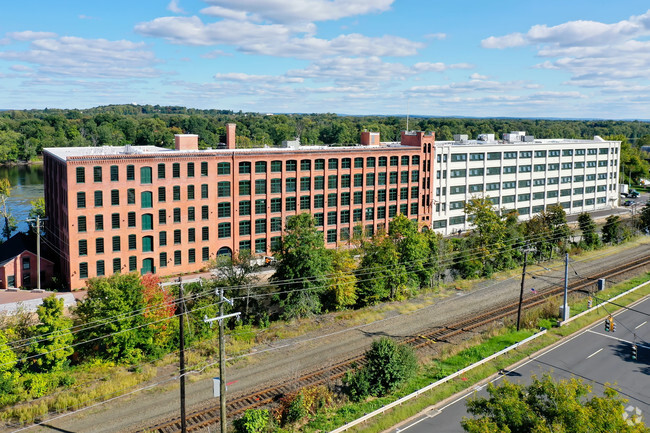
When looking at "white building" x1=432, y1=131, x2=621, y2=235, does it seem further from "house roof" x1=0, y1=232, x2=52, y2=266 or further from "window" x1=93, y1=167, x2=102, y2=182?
"house roof" x1=0, y1=232, x2=52, y2=266

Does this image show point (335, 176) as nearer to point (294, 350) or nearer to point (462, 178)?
point (462, 178)

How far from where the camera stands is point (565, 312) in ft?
167

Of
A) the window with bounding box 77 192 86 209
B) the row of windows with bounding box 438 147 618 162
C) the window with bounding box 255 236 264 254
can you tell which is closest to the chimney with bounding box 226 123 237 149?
the window with bounding box 255 236 264 254

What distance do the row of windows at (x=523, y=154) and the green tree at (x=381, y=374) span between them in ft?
191

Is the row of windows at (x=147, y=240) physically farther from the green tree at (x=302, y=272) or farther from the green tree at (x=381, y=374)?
the green tree at (x=381, y=374)

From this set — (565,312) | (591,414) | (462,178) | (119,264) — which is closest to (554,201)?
(462,178)

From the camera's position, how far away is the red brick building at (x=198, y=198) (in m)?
62.3

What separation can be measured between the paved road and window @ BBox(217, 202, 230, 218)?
137ft

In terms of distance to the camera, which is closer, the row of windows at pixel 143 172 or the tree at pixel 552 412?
the tree at pixel 552 412

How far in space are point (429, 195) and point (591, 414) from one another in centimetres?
7011

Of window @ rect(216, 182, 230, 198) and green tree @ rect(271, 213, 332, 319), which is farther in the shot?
window @ rect(216, 182, 230, 198)

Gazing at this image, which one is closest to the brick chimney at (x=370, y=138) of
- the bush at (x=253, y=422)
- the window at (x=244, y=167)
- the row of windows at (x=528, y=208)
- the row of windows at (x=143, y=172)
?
the row of windows at (x=528, y=208)

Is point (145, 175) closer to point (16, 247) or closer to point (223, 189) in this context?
point (223, 189)

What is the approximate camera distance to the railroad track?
110 feet
